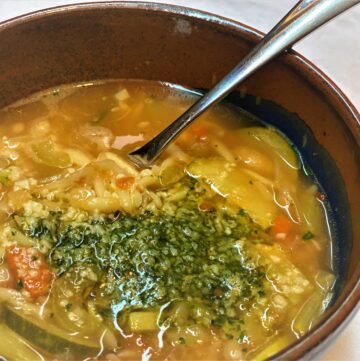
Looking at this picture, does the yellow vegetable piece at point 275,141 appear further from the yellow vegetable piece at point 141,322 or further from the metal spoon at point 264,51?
the yellow vegetable piece at point 141,322

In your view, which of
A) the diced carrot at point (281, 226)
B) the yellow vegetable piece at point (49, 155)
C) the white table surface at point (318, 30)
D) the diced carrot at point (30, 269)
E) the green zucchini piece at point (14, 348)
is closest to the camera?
the green zucchini piece at point (14, 348)

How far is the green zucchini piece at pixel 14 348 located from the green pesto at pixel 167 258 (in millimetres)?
198

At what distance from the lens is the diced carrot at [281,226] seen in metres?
1.80

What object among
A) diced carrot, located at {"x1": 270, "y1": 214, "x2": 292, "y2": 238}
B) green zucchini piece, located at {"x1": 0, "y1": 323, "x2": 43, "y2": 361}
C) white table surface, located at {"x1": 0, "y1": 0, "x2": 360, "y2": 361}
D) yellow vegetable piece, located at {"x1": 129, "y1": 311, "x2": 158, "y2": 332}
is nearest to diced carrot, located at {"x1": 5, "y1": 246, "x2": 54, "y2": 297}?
green zucchini piece, located at {"x1": 0, "y1": 323, "x2": 43, "y2": 361}

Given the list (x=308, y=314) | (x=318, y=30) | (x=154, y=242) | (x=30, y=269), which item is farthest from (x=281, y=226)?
(x=318, y=30)

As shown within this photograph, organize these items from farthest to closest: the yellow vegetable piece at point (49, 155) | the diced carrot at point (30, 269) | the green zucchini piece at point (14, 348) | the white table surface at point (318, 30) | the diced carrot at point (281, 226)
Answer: the white table surface at point (318, 30), the yellow vegetable piece at point (49, 155), the diced carrot at point (281, 226), the diced carrot at point (30, 269), the green zucchini piece at point (14, 348)

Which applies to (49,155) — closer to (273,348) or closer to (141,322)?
(141,322)

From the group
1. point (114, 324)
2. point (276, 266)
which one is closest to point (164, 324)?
point (114, 324)

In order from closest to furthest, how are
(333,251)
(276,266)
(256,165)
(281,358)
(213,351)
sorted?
(281,358), (213,351), (276,266), (333,251), (256,165)

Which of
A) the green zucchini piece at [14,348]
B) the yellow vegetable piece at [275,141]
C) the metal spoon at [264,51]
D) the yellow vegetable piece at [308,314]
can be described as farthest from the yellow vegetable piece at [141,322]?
the yellow vegetable piece at [275,141]

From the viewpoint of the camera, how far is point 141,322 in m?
1.57

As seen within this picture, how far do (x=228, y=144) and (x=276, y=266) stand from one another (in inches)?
20.7

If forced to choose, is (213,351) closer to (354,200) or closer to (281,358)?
(281,358)

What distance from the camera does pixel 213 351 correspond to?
5.12 feet
